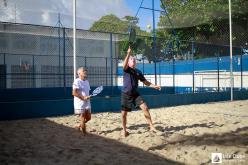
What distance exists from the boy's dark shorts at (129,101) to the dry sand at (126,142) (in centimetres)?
60

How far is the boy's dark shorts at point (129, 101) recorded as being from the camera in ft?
24.9

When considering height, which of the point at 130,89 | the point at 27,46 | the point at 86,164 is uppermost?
the point at 27,46

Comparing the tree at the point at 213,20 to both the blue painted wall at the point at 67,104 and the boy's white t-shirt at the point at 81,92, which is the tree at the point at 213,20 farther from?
the boy's white t-shirt at the point at 81,92

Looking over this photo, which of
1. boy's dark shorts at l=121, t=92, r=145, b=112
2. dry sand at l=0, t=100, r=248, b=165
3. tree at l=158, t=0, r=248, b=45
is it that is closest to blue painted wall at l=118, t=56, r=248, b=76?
tree at l=158, t=0, r=248, b=45

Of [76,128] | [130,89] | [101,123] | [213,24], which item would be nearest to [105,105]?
[101,123]

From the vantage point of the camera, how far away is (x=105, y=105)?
1255cm

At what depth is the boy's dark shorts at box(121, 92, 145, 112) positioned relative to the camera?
7.60 meters

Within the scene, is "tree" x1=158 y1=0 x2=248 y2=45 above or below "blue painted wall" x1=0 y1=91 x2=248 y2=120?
above

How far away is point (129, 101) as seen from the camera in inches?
300

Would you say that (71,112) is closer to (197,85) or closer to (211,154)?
(211,154)

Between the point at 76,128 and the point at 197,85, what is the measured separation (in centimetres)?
1522

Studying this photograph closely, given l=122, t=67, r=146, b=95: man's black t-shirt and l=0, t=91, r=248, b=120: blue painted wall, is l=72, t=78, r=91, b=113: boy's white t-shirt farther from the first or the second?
l=0, t=91, r=248, b=120: blue painted wall

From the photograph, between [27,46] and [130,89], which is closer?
[130,89]

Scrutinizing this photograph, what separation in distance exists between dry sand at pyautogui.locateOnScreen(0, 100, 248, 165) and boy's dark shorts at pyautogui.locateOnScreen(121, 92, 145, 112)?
0.60 meters
